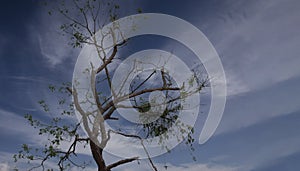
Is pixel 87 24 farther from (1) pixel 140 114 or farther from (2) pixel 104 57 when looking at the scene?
(1) pixel 140 114

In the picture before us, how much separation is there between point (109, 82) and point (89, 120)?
1.18 meters

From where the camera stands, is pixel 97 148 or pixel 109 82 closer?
pixel 97 148

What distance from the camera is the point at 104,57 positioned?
33.1 feet

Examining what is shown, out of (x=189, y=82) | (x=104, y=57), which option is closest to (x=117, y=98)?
(x=104, y=57)

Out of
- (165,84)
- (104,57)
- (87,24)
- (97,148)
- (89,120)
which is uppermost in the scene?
(87,24)

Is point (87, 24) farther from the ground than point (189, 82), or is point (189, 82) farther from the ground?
point (87, 24)

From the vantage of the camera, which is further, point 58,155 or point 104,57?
point 104,57

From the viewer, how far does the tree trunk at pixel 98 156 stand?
354 inches

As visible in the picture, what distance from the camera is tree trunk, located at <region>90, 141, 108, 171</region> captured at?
29.5 feet

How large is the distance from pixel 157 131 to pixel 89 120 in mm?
1846

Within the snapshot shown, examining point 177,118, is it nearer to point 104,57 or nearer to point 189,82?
point 189,82

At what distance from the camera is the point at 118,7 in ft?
32.6

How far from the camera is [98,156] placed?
9.06 meters

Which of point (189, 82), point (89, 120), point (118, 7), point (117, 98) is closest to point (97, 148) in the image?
point (89, 120)
